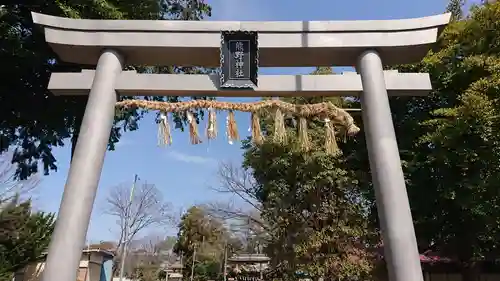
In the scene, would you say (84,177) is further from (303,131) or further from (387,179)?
(387,179)

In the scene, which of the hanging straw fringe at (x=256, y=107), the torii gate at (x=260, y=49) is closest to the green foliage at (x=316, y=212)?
the hanging straw fringe at (x=256, y=107)

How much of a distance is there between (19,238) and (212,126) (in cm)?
834

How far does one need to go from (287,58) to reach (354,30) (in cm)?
73

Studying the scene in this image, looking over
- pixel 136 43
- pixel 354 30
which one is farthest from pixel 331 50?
pixel 136 43

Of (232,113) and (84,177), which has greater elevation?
(232,113)

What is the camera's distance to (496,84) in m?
6.50

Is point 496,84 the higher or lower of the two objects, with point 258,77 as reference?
higher

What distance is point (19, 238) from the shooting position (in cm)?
1064

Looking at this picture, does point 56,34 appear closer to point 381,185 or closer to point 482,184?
point 381,185

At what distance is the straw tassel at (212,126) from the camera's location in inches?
179

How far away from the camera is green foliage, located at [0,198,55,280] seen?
10.3m

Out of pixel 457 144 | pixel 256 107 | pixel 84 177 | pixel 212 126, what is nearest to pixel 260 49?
pixel 256 107

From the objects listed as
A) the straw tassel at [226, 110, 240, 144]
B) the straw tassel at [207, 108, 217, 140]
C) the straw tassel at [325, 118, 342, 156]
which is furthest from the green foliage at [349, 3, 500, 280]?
the straw tassel at [207, 108, 217, 140]

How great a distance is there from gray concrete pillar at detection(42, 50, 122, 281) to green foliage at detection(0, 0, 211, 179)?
2.48 m
